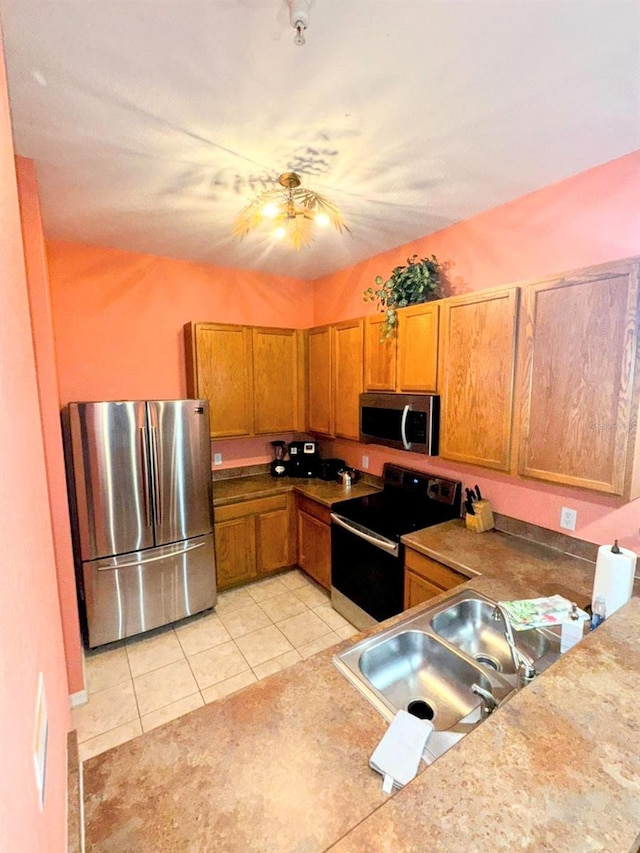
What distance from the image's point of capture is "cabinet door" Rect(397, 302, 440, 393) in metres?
2.33

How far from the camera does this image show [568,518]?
6.64 feet

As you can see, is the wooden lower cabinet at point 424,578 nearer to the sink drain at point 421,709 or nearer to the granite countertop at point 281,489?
the sink drain at point 421,709

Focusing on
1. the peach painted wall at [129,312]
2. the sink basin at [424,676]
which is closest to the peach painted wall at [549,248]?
the sink basin at [424,676]

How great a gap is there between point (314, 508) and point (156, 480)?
4.14 feet

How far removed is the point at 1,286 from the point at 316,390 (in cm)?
290

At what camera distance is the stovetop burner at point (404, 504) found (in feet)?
8.04

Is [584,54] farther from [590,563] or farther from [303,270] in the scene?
[303,270]

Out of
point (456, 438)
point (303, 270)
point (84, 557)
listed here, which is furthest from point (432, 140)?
point (84, 557)

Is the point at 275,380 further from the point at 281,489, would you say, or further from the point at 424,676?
the point at 424,676

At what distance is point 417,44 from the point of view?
1.19 metres

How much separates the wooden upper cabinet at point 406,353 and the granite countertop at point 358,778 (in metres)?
1.62

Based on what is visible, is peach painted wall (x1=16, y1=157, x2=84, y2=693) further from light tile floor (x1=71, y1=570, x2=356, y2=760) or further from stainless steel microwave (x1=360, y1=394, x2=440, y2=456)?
stainless steel microwave (x1=360, y1=394, x2=440, y2=456)

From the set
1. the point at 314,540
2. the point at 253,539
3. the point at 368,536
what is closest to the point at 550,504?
the point at 368,536

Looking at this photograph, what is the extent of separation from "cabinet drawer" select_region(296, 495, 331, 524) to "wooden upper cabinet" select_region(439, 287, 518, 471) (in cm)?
111
